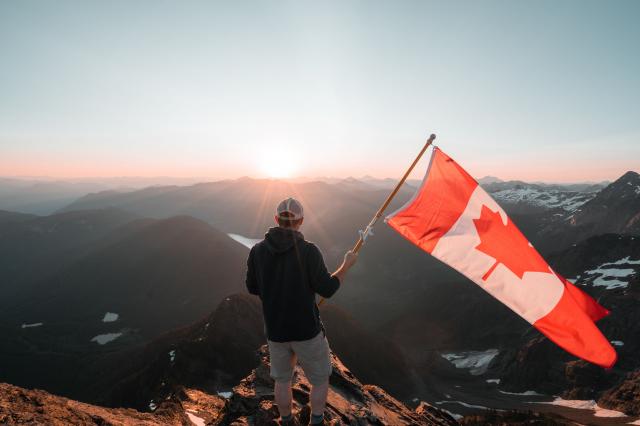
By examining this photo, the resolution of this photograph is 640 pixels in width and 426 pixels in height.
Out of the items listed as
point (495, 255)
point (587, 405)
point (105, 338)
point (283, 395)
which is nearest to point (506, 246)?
point (495, 255)

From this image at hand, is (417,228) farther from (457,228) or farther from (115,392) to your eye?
(115,392)

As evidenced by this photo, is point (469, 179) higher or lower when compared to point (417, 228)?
higher

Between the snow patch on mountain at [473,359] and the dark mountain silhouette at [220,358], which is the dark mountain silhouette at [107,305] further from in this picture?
the snow patch on mountain at [473,359]

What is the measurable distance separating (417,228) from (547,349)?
336ft

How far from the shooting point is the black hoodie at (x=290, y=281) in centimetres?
523

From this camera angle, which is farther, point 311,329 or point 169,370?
point 169,370

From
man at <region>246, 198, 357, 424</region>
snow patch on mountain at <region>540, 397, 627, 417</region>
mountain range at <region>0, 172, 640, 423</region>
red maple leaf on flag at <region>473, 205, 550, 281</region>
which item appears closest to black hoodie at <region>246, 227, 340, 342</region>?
man at <region>246, 198, 357, 424</region>

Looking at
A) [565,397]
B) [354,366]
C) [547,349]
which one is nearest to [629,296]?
[547,349]

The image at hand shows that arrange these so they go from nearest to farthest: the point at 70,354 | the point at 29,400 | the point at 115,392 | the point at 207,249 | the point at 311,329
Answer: the point at 311,329, the point at 29,400, the point at 115,392, the point at 70,354, the point at 207,249

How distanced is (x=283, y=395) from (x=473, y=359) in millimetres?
118985

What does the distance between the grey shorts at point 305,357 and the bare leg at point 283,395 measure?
0.51 feet

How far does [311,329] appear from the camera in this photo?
556 cm

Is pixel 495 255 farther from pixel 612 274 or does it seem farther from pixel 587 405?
pixel 612 274

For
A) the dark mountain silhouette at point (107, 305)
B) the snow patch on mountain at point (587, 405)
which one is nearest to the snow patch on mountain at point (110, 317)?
the dark mountain silhouette at point (107, 305)
